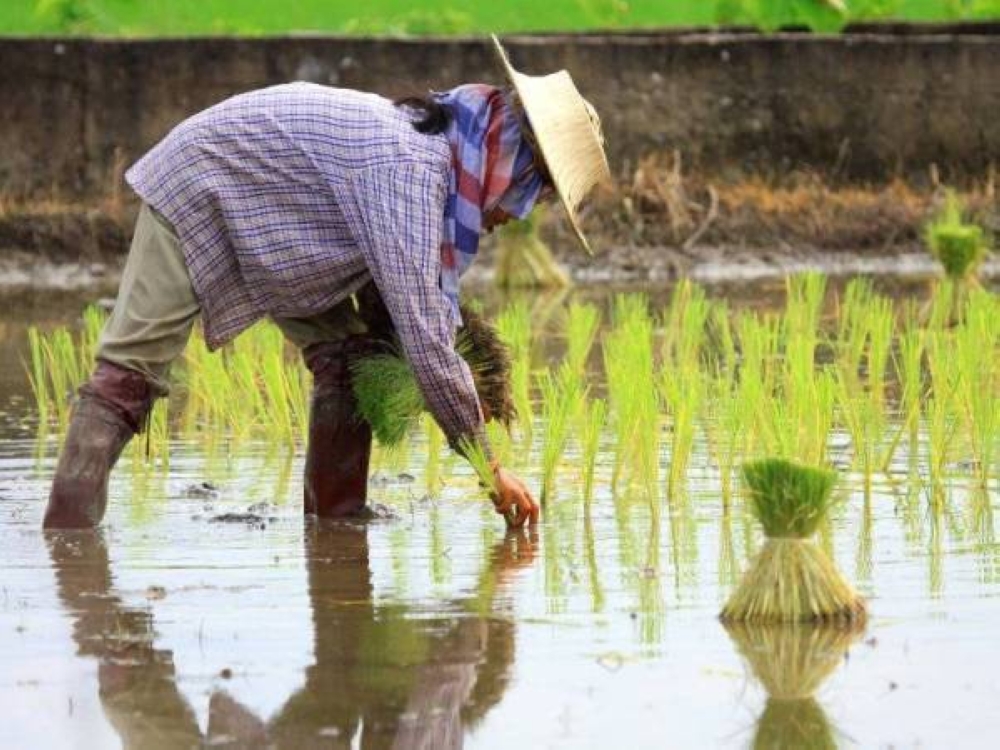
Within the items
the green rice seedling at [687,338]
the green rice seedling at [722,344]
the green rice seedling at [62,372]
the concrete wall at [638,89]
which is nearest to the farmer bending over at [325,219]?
the green rice seedling at [62,372]

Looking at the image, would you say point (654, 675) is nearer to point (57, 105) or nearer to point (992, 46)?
point (57, 105)

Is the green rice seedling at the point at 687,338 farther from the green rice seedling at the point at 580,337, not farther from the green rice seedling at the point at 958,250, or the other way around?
the green rice seedling at the point at 958,250

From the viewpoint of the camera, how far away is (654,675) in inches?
145

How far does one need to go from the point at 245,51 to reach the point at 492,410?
21.5ft

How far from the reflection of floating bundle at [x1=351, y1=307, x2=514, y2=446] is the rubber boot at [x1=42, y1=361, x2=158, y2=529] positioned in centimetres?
45

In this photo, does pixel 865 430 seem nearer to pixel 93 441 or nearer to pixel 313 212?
pixel 313 212

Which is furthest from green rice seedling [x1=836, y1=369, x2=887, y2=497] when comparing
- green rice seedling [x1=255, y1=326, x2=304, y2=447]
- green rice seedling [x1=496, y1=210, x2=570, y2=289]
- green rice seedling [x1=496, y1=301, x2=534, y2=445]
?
green rice seedling [x1=496, y1=210, x2=570, y2=289]

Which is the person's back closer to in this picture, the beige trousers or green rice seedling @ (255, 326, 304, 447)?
the beige trousers

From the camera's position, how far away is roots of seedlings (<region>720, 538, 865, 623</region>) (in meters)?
3.99

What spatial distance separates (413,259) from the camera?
4.56m

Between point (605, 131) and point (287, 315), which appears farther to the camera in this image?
point (605, 131)

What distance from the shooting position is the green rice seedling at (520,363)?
6045mm

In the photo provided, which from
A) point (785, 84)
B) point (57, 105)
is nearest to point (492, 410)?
point (57, 105)

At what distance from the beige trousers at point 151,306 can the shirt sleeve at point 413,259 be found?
1.39ft
